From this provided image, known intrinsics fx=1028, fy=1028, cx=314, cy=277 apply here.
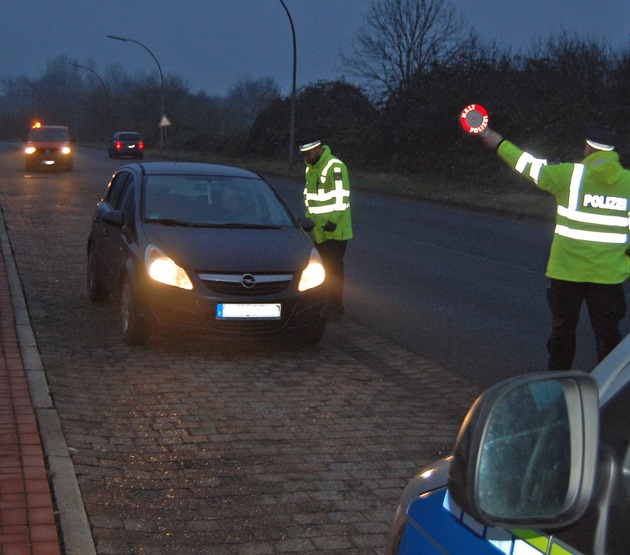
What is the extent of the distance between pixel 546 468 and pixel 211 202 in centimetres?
786

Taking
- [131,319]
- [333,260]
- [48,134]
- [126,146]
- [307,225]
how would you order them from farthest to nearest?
[126,146]
[48,134]
[333,260]
[307,225]
[131,319]

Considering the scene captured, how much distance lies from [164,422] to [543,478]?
489 centimetres

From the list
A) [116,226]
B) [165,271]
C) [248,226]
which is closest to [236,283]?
[165,271]

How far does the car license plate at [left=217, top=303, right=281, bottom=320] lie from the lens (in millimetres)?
8102

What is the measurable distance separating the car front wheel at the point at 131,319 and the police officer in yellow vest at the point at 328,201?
2.05 meters

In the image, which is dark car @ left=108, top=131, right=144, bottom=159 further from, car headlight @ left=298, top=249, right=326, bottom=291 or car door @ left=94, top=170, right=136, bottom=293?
car headlight @ left=298, top=249, right=326, bottom=291

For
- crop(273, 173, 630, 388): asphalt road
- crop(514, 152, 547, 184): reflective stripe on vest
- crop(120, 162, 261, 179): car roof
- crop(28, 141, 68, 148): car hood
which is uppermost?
crop(514, 152, 547, 184): reflective stripe on vest

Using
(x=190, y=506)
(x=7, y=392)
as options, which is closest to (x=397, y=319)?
(x=7, y=392)

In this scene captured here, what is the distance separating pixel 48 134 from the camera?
40.1 meters

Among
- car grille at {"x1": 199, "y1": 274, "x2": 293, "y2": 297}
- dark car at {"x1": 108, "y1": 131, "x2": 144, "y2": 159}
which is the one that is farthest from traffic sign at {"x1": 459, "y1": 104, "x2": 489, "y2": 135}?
dark car at {"x1": 108, "y1": 131, "x2": 144, "y2": 159}

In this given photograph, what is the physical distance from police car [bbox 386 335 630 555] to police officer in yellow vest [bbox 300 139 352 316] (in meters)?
7.92

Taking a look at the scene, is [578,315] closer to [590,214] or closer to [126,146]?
[590,214]

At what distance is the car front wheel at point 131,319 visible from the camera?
8.32 m

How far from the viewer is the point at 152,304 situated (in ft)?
26.8
